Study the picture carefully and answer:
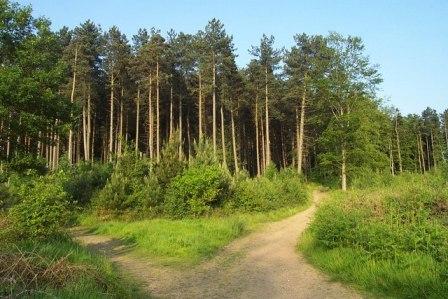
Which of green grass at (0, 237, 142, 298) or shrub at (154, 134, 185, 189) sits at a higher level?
shrub at (154, 134, 185, 189)

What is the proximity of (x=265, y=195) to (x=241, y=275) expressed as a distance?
13.8m

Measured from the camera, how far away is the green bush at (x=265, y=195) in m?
23.6

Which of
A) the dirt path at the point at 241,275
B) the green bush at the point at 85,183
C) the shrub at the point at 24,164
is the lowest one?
the dirt path at the point at 241,275

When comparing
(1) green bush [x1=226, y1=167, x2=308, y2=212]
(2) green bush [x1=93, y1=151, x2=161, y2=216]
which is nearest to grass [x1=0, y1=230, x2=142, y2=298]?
(2) green bush [x1=93, y1=151, x2=161, y2=216]

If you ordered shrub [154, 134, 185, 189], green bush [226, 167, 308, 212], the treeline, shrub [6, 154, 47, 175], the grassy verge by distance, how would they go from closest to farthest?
1. the grassy verge
2. shrub [6, 154, 47, 175]
3. shrub [154, 134, 185, 189]
4. green bush [226, 167, 308, 212]
5. the treeline

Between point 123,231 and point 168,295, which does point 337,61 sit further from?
point 168,295

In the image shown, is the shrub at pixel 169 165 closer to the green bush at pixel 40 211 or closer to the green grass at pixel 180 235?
the green grass at pixel 180 235

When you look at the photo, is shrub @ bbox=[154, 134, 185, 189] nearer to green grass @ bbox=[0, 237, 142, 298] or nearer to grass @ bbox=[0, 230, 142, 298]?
green grass @ bbox=[0, 237, 142, 298]

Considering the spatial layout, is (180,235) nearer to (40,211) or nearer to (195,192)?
(40,211)

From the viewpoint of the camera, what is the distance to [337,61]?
38375mm

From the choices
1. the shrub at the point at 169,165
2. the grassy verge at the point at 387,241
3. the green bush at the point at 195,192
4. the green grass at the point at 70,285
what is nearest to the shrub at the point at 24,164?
the shrub at the point at 169,165

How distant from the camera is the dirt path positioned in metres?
9.53

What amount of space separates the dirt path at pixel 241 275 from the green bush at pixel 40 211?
2193 mm

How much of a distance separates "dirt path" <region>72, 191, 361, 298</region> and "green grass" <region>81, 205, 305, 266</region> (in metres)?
0.53
